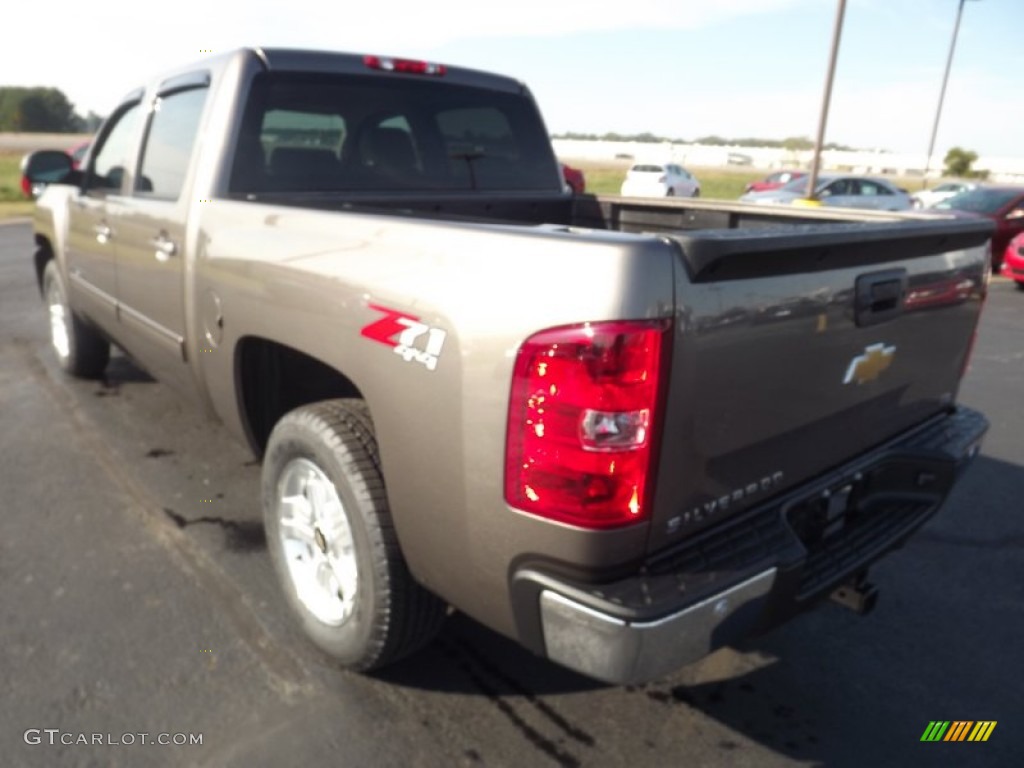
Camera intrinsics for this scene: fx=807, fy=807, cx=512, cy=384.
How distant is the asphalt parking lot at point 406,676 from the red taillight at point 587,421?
3.10ft

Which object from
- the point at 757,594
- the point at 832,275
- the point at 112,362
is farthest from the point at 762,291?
the point at 112,362

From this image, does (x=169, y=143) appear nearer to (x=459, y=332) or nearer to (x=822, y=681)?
(x=459, y=332)

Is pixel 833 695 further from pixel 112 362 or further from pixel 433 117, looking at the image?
pixel 112 362

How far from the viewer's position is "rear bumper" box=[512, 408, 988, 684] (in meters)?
1.77

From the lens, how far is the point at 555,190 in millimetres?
4316

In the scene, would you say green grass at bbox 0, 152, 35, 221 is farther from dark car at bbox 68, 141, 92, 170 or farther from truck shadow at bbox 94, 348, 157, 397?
truck shadow at bbox 94, 348, 157, 397

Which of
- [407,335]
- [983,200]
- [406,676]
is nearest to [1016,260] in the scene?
[983,200]

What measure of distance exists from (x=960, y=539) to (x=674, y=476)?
8.56 ft

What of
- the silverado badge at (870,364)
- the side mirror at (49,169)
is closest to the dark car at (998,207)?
the silverado badge at (870,364)

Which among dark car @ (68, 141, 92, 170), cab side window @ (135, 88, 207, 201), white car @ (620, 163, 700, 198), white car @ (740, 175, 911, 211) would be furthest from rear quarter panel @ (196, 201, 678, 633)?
white car @ (620, 163, 700, 198)

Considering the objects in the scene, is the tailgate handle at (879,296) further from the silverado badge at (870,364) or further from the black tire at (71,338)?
the black tire at (71,338)

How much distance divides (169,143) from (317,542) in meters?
2.03

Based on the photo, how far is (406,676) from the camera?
8.68 feet

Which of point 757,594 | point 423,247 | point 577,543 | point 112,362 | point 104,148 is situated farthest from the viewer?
point 112,362
